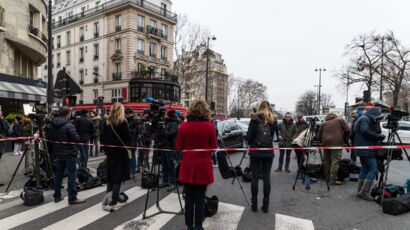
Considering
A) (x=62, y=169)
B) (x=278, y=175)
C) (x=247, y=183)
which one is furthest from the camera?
(x=278, y=175)

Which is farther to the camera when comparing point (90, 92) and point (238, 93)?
point (238, 93)

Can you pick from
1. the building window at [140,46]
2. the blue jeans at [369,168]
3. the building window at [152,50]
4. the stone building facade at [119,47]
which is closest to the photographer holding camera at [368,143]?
the blue jeans at [369,168]

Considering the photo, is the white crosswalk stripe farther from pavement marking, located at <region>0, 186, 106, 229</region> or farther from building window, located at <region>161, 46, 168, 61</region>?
building window, located at <region>161, 46, 168, 61</region>

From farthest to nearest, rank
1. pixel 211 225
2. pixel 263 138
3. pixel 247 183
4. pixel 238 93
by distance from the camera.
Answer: pixel 238 93, pixel 247 183, pixel 263 138, pixel 211 225

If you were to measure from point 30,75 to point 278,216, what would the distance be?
2343cm

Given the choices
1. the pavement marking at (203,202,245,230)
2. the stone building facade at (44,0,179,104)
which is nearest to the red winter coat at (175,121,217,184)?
the pavement marking at (203,202,245,230)

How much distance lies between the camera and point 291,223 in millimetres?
4773

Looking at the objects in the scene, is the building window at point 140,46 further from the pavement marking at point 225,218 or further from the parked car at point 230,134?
the pavement marking at point 225,218

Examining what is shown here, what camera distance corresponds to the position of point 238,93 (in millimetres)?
74000

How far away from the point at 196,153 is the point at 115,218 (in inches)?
83.9

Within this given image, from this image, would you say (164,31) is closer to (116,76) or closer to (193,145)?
(116,76)

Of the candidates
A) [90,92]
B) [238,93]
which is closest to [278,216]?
[90,92]

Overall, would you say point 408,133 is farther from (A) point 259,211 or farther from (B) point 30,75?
(B) point 30,75

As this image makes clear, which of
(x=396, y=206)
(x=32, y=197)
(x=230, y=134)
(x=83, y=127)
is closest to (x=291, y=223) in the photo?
(x=396, y=206)
